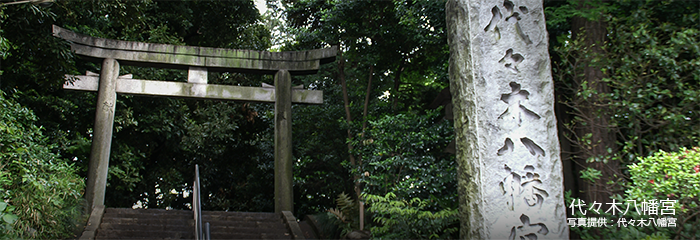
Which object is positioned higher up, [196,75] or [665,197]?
[196,75]

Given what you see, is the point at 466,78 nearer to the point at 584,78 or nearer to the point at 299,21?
the point at 584,78

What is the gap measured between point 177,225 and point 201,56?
2.91 meters

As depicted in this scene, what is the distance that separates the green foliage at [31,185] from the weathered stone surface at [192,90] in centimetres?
116

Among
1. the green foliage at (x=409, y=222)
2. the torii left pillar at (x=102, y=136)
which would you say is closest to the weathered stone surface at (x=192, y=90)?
the torii left pillar at (x=102, y=136)

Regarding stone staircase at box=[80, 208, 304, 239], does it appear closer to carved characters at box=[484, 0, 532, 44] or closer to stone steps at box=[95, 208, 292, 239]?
stone steps at box=[95, 208, 292, 239]

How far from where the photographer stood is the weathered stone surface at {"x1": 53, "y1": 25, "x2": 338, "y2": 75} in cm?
712

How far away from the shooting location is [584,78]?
5.58 m

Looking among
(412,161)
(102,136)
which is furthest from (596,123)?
(102,136)

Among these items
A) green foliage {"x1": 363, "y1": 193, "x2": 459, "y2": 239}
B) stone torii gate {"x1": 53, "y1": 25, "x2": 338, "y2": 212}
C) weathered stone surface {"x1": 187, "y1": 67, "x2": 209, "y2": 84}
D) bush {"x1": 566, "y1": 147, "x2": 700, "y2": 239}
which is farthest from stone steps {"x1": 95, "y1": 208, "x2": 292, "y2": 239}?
bush {"x1": 566, "y1": 147, "x2": 700, "y2": 239}

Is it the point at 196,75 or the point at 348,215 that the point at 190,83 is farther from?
the point at 348,215

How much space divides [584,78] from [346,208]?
426 centimetres

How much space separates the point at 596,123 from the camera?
5391mm

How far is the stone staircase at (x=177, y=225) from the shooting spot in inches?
232

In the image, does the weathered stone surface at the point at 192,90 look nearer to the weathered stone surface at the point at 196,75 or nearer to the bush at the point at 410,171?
the weathered stone surface at the point at 196,75
